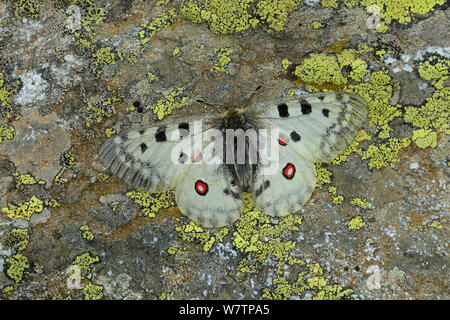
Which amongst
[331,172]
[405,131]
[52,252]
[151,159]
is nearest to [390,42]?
[405,131]

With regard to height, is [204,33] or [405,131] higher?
[204,33]

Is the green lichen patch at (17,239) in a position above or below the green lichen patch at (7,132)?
below

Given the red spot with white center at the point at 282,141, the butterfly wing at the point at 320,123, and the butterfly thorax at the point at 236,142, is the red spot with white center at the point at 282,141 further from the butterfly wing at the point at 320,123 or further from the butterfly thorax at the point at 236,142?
the butterfly thorax at the point at 236,142

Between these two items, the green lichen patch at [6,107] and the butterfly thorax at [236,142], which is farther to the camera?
the green lichen patch at [6,107]

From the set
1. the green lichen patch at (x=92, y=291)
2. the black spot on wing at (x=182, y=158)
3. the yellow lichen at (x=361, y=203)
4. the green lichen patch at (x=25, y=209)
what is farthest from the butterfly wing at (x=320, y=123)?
the green lichen patch at (x=25, y=209)

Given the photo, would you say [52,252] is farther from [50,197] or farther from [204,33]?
[204,33]

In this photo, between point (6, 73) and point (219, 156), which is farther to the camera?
point (6, 73)

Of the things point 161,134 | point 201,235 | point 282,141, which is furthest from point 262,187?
point 161,134

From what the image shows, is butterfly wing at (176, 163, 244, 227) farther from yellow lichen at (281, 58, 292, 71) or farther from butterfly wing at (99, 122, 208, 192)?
yellow lichen at (281, 58, 292, 71)
